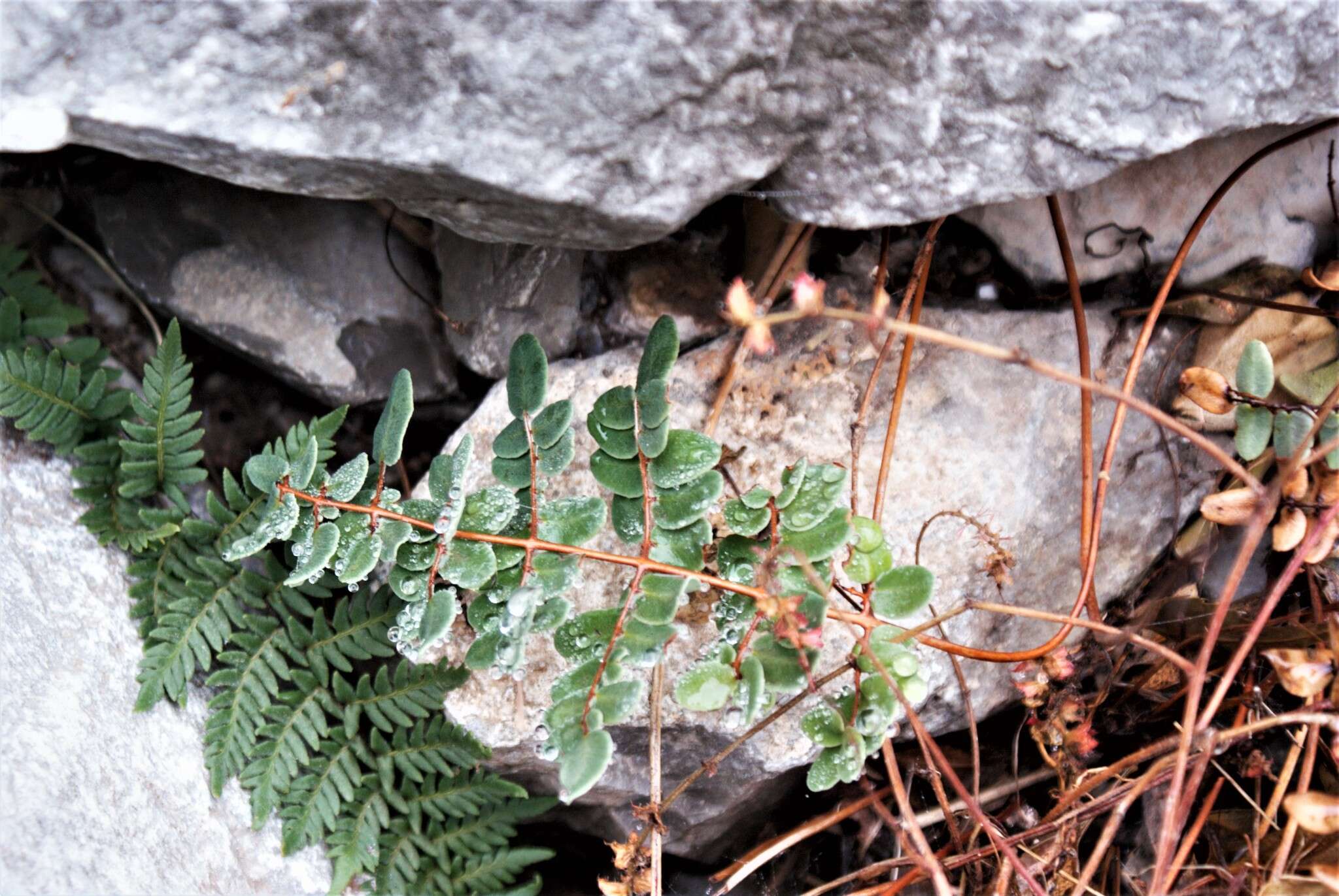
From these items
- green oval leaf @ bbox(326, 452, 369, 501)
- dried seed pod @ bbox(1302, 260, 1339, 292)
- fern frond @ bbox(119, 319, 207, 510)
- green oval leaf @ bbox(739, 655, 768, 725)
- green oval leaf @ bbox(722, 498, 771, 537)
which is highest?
dried seed pod @ bbox(1302, 260, 1339, 292)

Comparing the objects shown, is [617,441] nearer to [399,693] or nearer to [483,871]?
[399,693]

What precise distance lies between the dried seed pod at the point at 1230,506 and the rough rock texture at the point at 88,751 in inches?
83.4

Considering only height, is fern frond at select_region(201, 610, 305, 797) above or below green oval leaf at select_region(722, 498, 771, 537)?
below

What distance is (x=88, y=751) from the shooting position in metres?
2.17

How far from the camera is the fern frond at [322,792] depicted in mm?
2244

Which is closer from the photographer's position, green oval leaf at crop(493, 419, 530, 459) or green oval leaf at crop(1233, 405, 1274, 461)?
green oval leaf at crop(493, 419, 530, 459)

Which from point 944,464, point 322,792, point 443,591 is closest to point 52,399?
point 322,792

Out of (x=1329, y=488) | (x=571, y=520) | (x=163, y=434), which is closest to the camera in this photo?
(x=571, y=520)

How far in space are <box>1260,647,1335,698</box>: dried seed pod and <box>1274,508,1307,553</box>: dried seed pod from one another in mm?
226

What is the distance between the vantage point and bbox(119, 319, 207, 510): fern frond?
7.18 feet

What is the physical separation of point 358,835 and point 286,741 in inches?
10.9

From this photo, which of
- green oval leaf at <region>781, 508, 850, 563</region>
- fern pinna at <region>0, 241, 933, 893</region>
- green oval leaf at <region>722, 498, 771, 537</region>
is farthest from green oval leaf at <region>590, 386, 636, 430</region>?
green oval leaf at <region>781, 508, 850, 563</region>

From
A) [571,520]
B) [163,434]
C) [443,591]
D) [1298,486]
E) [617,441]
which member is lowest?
[163,434]

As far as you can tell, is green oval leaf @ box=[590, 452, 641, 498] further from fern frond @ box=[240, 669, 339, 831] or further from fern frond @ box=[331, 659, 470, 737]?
fern frond @ box=[240, 669, 339, 831]
